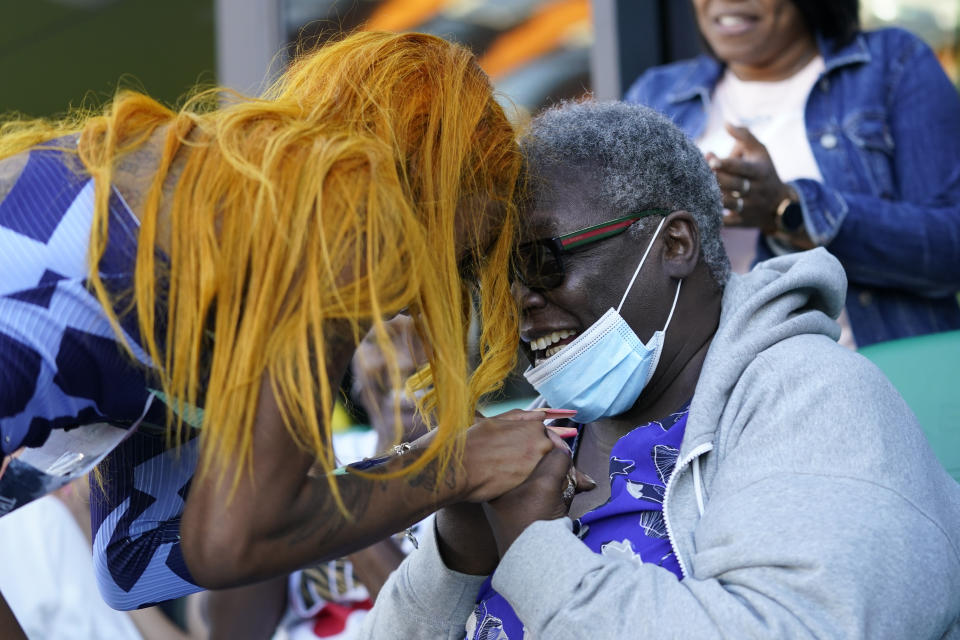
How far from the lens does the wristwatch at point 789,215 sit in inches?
110

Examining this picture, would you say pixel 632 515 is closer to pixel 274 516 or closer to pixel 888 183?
pixel 274 516

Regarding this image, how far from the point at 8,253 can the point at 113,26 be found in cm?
586

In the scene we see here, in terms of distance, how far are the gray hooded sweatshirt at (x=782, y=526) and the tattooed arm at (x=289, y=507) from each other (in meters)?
0.16

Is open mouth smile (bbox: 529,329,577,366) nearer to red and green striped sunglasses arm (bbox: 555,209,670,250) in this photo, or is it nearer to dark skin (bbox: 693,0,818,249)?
red and green striped sunglasses arm (bbox: 555,209,670,250)

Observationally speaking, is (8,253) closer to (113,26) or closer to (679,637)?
(679,637)


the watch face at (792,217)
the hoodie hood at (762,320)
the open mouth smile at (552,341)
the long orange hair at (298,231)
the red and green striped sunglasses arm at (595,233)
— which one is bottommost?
the watch face at (792,217)

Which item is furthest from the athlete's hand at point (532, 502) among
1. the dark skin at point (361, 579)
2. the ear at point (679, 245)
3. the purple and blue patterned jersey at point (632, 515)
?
the dark skin at point (361, 579)

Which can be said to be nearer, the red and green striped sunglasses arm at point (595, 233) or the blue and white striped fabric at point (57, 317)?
the blue and white striped fabric at point (57, 317)

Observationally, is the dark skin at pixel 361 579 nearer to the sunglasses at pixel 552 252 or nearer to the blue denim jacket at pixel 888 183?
the sunglasses at pixel 552 252

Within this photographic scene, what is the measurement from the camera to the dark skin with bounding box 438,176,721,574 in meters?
2.20

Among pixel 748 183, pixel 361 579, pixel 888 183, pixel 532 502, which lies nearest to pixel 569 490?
pixel 532 502

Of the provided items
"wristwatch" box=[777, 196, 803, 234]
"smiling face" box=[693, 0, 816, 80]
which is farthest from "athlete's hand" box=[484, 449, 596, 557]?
"smiling face" box=[693, 0, 816, 80]

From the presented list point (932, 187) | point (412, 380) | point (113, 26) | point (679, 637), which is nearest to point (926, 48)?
point (932, 187)

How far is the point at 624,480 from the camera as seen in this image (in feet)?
6.81
